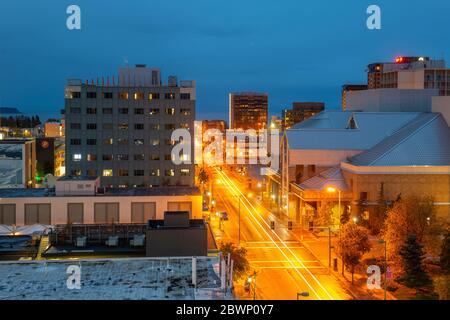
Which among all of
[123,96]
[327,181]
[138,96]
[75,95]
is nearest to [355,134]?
[327,181]

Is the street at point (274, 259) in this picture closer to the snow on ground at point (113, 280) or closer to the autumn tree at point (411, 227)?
the autumn tree at point (411, 227)

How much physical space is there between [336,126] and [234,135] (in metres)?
96.4

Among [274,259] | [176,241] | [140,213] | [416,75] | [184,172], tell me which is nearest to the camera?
[176,241]

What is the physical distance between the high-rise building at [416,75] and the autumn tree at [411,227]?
6929cm

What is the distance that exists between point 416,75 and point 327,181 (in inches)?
2642

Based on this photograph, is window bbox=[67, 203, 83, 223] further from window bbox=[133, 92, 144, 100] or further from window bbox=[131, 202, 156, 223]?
window bbox=[133, 92, 144, 100]

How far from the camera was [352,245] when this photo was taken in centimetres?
3341

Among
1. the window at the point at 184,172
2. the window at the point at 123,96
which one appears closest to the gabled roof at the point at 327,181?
the window at the point at 184,172

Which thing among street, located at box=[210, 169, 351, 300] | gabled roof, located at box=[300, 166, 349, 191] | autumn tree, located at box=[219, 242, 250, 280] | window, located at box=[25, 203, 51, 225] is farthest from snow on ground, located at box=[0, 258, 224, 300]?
gabled roof, located at box=[300, 166, 349, 191]

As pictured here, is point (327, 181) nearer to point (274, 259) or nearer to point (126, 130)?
point (274, 259)

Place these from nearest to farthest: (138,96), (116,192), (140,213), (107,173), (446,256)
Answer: (446,256), (140,213), (116,192), (107,173), (138,96)

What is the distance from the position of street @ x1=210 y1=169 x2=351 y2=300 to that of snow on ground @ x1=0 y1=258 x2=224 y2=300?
1052cm

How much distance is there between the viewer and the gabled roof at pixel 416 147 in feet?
174

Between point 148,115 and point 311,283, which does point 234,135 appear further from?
point 311,283
